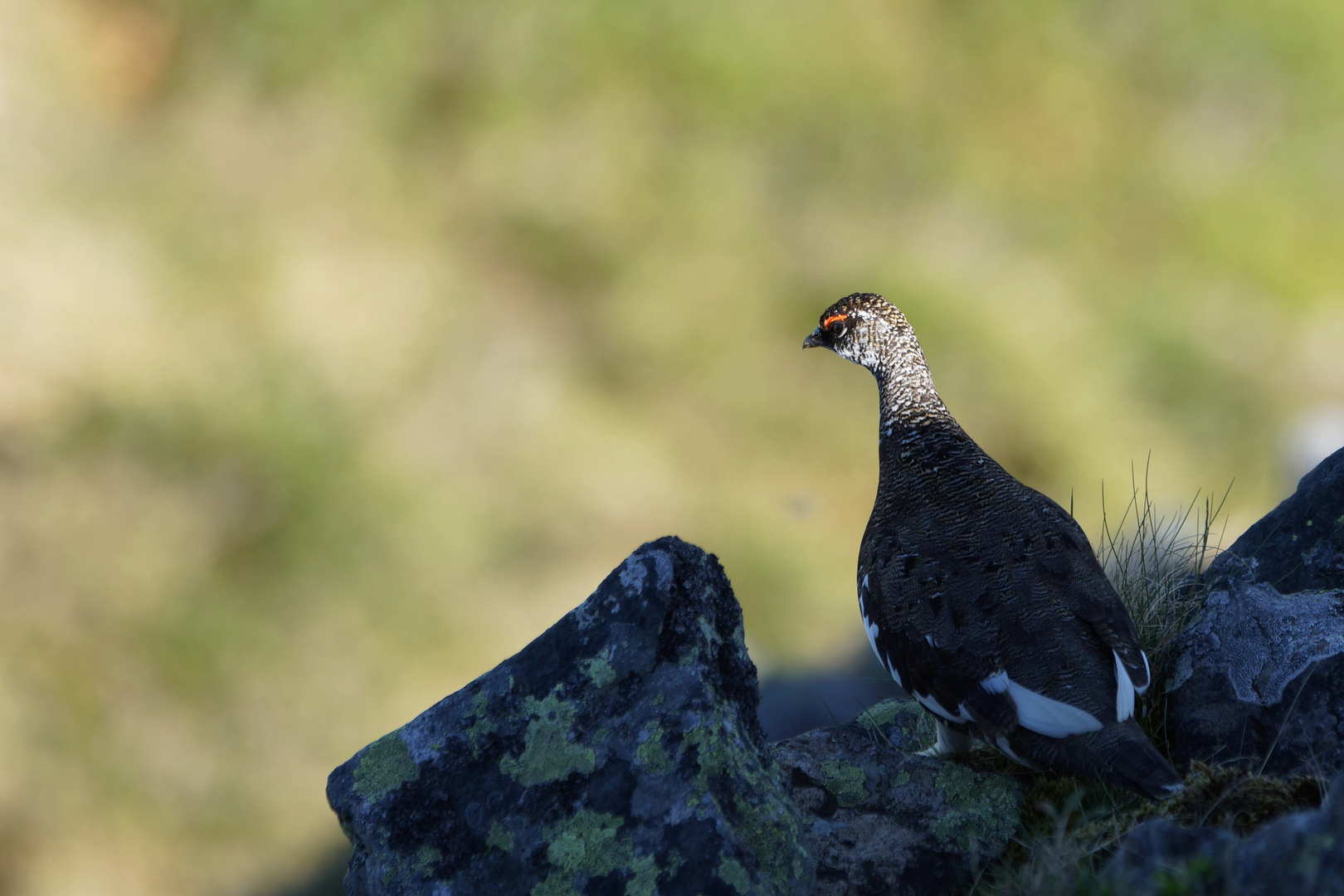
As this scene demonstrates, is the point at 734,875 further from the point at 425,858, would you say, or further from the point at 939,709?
the point at 939,709

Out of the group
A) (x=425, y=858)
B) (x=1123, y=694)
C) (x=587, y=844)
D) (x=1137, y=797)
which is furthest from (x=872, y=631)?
(x=425, y=858)

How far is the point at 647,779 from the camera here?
3.62 m

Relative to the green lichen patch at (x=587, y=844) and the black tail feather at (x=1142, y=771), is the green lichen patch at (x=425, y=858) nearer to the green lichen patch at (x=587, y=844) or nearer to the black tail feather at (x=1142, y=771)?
the green lichen patch at (x=587, y=844)

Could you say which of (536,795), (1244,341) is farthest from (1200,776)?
(1244,341)

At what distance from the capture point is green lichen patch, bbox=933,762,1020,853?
4.18 meters

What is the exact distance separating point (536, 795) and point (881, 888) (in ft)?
4.87

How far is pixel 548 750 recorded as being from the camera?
3.77 meters

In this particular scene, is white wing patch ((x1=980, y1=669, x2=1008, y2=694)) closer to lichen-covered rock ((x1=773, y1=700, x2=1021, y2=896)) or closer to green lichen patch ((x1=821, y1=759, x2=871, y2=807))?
lichen-covered rock ((x1=773, y1=700, x2=1021, y2=896))

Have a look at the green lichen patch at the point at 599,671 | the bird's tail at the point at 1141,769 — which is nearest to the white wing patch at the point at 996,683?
the bird's tail at the point at 1141,769

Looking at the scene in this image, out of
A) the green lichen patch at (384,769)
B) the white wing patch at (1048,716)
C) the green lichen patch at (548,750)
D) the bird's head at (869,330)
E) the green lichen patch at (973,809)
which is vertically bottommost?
the green lichen patch at (973,809)

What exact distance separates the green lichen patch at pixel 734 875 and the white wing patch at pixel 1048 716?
1.64 metres

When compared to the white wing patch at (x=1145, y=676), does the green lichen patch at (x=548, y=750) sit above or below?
above

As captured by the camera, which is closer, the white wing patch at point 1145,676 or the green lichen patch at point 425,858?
the green lichen patch at point 425,858

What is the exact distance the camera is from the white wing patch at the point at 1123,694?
14.0 ft
